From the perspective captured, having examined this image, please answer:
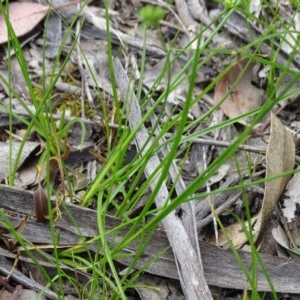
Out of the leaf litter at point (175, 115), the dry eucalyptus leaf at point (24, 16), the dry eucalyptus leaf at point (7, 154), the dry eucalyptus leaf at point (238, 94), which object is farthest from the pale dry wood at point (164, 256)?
the dry eucalyptus leaf at point (24, 16)

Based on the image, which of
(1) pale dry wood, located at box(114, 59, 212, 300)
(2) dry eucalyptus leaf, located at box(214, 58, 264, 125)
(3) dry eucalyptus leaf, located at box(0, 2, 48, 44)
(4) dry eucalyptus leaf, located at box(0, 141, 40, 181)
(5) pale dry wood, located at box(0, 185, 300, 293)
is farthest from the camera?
(3) dry eucalyptus leaf, located at box(0, 2, 48, 44)

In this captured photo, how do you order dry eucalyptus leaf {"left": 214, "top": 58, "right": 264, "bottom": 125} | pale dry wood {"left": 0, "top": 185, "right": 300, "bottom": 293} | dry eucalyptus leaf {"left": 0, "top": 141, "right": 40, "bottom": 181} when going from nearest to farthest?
1. pale dry wood {"left": 0, "top": 185, "right": 300, "bottom": 293}
2. dry eucalyptus leaf {"left": 0, "top": 141, "right": 40, "bottom": 181}
3. dry eucalyptus leaf {"left": 214, "top": 58, "right": 264, "bottom": 125}

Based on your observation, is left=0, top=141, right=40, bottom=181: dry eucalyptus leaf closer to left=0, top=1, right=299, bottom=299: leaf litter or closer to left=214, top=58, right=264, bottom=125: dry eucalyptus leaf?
left=0, top=1, right=299, bottom=299: leaf litter

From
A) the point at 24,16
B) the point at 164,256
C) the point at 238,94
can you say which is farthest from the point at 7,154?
the point at 238,94

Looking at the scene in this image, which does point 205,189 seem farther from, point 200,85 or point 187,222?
point 200,85

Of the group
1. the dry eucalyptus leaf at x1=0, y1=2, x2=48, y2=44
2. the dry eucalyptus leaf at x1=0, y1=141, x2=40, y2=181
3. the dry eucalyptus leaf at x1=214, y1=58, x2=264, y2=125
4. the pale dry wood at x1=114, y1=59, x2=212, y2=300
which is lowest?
the dry eucalyptus leaf at x1=0, y1=141, x2=40, y2=181

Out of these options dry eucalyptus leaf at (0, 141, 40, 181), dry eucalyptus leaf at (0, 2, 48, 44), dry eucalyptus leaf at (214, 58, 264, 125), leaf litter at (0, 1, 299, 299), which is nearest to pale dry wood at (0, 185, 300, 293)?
leaf litter at (0, 1, 299, 299)

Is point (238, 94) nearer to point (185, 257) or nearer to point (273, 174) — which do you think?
point (273, 174)

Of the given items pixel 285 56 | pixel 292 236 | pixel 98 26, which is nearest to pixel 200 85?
pixel 285 56
